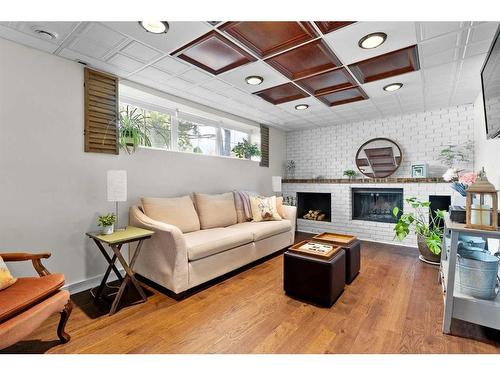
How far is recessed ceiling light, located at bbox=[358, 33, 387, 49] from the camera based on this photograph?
6.15 feet

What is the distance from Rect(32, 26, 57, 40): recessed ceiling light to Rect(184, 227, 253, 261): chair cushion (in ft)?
6.72

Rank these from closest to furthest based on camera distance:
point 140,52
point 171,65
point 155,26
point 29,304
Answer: point 29,304, point 155,26, point 140,52, point 171,65

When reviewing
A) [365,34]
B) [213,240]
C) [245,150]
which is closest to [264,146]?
[245,150]

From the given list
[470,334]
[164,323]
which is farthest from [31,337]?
[470,334]

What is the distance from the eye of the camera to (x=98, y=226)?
98.7 inches

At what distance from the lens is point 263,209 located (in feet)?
12.0

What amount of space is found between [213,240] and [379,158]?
11.3 ft

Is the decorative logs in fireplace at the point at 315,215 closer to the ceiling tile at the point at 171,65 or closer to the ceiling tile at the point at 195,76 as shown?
the ceiling tile at the point at 195,76

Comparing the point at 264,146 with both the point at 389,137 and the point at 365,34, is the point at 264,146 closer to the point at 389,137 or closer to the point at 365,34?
the point at 389,137

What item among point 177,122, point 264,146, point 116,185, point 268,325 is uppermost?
point 177,122

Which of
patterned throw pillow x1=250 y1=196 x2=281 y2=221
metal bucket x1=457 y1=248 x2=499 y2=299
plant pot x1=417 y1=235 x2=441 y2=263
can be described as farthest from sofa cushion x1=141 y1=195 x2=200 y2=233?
plant pot x1=417 y1=235 x2=441 y2=263

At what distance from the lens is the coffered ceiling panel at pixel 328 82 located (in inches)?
104

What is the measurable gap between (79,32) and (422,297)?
3.70 metres
